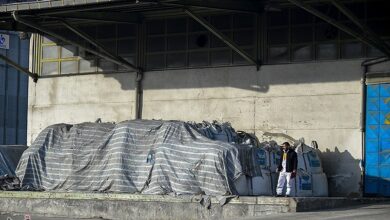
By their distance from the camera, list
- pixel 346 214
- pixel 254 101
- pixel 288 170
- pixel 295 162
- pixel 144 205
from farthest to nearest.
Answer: pixel 254 101 < pixel 295 162 < pixel 288 170 < pixel 144 205 < pixel 346 214

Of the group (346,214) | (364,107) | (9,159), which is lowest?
(346,214)

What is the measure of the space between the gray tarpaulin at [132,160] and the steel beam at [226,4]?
353 cm

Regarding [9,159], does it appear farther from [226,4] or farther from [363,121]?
[363,121]

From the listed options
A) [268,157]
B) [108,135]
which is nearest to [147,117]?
[108,135]

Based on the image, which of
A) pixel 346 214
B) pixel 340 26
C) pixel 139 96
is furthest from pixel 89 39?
pixel 346 214

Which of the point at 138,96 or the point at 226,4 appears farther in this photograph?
the point at 138,96

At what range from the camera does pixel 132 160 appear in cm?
2112

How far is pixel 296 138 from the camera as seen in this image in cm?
2355

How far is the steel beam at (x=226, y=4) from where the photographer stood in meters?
22.5

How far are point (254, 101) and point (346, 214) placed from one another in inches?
298

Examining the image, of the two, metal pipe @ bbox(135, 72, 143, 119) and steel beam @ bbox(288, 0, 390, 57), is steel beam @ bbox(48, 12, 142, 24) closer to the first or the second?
metal pipe @ bbox(135, 72, 143, 119)

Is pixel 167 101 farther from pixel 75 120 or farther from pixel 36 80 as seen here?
pixel 36 80

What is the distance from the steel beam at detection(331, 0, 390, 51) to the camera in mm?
20219

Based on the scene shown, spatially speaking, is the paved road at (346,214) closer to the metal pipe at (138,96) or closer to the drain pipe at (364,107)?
the drain pipe at (364,107)
